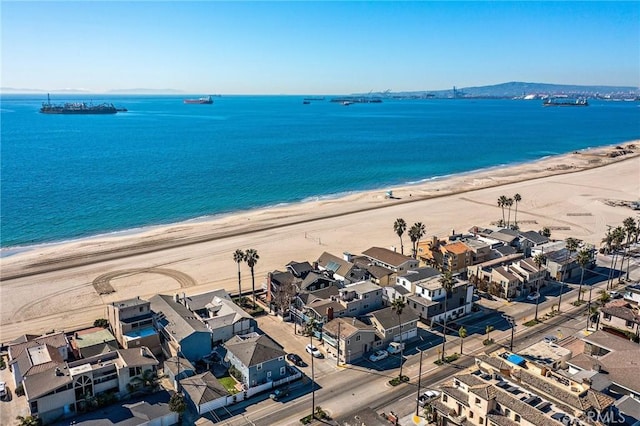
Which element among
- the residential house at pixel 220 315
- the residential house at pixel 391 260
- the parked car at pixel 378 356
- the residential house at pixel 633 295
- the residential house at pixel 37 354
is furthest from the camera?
the residential house at pixel 391 260

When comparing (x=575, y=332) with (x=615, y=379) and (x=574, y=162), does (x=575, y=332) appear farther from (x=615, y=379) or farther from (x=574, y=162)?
(x=574, y=162)

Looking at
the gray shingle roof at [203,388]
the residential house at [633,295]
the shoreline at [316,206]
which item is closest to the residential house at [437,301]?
the residential house at [633,295]

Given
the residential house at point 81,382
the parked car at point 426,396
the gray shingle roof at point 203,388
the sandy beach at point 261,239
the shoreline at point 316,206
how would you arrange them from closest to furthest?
the residential house at point 81,382
the gray shingle roof at point 203,388
the parked car at point 426,396
the sandy beach at point 261,239
the shoreline at point 316,206

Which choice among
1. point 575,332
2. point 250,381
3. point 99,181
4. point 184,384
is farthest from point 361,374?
point 99,181

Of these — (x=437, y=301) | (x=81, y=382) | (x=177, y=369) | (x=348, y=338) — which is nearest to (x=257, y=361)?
(x=177, y=369)

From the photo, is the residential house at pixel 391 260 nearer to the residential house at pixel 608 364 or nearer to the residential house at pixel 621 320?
the residential house at pixel 621 320
